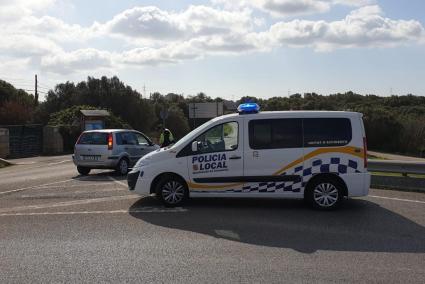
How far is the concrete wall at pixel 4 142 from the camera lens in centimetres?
2733

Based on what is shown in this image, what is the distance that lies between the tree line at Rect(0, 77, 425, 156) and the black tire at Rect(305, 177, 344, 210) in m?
30.3

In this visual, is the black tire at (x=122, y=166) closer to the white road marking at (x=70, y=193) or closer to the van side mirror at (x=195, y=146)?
the white road marking at (x=70, y=193)

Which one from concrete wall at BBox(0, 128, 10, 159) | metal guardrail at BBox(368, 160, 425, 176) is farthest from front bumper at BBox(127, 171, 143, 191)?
concrete wall at BBox(0, 128, 10, 159)

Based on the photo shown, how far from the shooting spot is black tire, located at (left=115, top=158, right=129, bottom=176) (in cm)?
1626

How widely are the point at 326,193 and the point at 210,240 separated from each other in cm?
306

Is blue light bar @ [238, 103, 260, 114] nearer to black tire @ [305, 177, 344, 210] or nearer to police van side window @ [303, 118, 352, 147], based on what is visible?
police van side window @ [303, 118, 352, 147]

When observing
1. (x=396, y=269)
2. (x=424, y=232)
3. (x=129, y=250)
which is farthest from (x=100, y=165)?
(x=396, y=269)

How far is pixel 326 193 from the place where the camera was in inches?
374

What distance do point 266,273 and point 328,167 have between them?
4.12 meters

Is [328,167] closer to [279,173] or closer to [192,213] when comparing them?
[279,173]

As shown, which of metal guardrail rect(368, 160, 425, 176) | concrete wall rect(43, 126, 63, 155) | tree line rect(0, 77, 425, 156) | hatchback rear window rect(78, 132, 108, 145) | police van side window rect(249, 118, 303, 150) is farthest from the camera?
tree line rect(0, 77, 425, 156)

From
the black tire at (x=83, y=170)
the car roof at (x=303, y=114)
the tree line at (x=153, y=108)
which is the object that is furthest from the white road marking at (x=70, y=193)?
the tree line at (x=153, y=108)

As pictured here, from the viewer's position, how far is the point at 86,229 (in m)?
8.08

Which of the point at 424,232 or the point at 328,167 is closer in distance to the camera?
the point at 424,232
